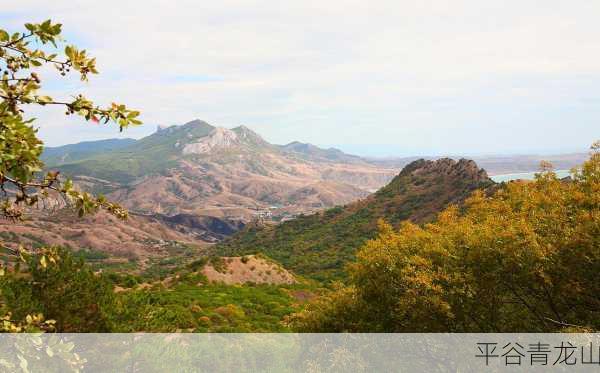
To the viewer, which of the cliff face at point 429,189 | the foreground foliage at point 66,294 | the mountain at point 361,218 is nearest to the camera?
the foreground foliage at point 66,294

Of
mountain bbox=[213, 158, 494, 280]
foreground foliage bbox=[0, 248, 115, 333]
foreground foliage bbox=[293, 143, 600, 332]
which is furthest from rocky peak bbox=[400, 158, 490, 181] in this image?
foreground foliage bbox=[0, 248, 115, 333]

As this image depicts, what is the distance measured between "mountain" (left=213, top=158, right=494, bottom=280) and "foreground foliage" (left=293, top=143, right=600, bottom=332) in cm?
6298

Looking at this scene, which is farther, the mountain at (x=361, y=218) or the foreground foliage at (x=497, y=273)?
the mountain at (x=361, y=218)

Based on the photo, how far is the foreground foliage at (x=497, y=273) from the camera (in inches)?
596

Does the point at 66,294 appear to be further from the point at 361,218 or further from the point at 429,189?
the point at 429,189

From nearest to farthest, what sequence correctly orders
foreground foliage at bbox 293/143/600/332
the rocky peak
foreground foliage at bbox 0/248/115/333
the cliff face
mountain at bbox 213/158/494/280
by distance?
foreground foliage at bbox 293/143/600/332, foreground foliage at bbox 0/248/115/333, mountain at bbox 213/158/494/280, the cliff face, the rocky peak

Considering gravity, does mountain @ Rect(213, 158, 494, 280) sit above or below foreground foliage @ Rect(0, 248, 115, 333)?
below

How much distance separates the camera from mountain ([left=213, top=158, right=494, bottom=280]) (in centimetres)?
10107

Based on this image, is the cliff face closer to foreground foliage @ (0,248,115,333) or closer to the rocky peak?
the rocky peak

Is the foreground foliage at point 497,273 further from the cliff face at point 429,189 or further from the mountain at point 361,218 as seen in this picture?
the cliff face at point 429,189

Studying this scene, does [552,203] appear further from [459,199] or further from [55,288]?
[459,199]

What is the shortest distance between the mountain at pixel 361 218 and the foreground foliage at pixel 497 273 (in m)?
63.0

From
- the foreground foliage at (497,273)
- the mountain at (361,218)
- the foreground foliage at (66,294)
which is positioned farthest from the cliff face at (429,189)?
the foreground foliage at (66,294)

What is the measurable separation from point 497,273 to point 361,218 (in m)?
108
